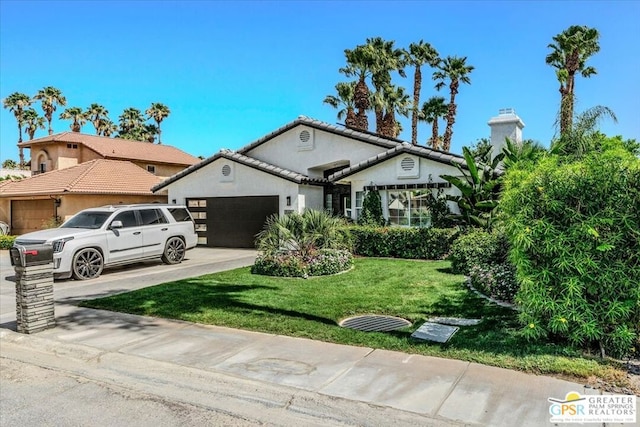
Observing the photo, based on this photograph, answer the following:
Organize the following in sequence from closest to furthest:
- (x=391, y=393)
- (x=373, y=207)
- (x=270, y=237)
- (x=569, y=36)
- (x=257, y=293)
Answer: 1. (x=391, y=393)
2. (x=257, y=293)
3. (x=270, y=237)
4. (x=373, y=207)
5. (x=569, y=36)

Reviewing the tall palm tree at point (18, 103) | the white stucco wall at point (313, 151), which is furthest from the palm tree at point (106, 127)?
the white stucco wall at point (313, 151)

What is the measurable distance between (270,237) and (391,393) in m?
8.56

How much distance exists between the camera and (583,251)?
5.21m

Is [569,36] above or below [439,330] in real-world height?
above

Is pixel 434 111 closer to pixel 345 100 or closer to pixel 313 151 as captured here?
pixel 345 100

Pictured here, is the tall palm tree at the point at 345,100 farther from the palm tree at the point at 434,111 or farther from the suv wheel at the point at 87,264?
the suv wheel at the point at 87,264

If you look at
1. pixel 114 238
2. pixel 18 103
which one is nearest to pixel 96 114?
pixel 18 103

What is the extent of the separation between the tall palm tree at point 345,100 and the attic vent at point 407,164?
14.4m

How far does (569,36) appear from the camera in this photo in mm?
30609

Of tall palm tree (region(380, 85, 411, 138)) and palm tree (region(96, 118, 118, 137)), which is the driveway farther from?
palm tree (region(96, 118, 118, 137))

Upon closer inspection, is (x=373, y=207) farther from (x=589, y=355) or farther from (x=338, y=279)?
(x=589, y=355)

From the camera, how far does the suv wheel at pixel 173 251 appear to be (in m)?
14.7

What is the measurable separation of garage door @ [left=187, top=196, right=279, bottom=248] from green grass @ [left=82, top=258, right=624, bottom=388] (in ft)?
26.2

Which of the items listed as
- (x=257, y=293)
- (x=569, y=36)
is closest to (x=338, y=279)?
(x=257, y=293)
